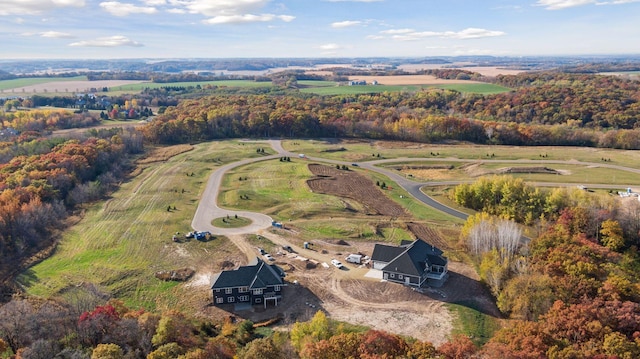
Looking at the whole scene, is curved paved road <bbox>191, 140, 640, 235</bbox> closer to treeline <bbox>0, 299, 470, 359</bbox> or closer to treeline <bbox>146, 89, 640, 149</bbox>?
treeline <bbox>146, 89, 640, 149</bbox>

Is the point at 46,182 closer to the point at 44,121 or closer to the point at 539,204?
the point at 44,121

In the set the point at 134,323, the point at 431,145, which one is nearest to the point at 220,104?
the point at 431,145

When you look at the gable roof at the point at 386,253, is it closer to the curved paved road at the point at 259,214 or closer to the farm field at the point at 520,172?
the curved paved road at the point at 259,214

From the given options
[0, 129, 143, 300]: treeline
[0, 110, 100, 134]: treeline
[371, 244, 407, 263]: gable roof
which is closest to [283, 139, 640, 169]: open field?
[0, 129, 143, 300]: treeline

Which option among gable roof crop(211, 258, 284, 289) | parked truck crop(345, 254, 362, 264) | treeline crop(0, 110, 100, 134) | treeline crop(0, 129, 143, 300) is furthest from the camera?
treeline crop(0, 110, 100, 134)

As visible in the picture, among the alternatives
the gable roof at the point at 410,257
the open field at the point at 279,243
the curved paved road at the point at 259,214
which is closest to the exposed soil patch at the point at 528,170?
the open field at the point at 279,243

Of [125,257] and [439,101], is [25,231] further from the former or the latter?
[439,101]

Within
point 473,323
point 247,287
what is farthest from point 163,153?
point 473,323
